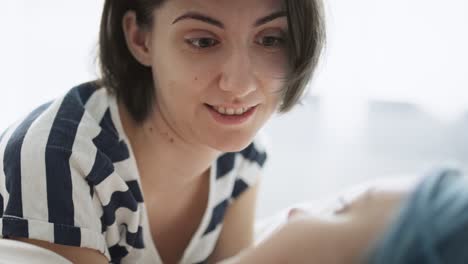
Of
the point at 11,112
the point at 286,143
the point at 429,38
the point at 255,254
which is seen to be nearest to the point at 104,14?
the point at 255,254

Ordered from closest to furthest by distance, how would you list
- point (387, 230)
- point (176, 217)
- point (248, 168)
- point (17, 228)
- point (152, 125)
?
point (387, 230) → point (17, 228) → point (152, 125) → point (176, 217) → point (248, 168)

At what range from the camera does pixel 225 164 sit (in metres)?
1.35

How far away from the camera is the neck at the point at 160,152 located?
46.7 inches

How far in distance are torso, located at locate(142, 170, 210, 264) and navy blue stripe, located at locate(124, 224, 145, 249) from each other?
0.07m

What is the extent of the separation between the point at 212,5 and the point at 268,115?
25 centimetres

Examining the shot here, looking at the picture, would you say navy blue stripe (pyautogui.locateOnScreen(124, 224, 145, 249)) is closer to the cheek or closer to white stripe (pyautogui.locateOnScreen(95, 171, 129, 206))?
white stripe (pyautogui.locateOnScreen(95, 171, 129, 206))

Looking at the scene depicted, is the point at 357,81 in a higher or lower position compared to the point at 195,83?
lower

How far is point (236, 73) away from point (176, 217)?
1.29ft

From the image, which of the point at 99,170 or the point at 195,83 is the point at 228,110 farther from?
the point at 99,170

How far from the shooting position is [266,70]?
1.08 m

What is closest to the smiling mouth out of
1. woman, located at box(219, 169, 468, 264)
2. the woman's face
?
the woman's face

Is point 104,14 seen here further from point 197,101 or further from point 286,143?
point 286,143

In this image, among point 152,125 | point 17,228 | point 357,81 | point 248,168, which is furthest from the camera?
point 357,81

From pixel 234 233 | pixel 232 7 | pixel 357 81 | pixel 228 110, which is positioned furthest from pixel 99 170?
pixel 357 81
